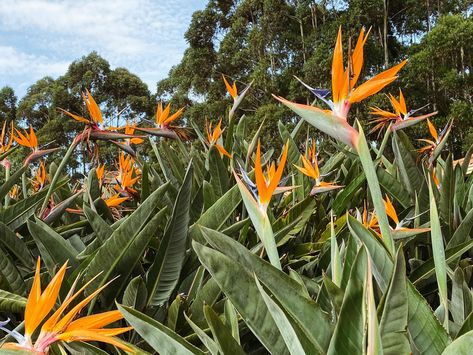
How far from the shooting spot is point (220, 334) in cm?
42

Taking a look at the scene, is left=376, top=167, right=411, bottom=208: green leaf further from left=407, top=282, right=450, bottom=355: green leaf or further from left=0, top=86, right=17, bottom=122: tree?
left=0, top=86, right=17, bottom=122: tree

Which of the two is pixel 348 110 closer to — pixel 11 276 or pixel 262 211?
pixel 262 211

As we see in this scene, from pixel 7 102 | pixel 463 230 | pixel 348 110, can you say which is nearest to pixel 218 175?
pixel 463 230

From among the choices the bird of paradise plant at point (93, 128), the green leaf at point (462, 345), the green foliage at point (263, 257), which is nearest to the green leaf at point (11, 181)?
the green foliage at point (263, 257)

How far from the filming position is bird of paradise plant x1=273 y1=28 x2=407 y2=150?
446 millimetres

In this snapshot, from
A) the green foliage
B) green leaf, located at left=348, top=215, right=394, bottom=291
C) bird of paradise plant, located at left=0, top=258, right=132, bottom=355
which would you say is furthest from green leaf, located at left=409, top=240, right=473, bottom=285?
bird of paradise plant, located at left=0, top=258, right=132, bottom=355

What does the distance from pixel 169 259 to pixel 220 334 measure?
256mm

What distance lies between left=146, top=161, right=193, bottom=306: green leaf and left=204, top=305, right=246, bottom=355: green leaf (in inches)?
9.6

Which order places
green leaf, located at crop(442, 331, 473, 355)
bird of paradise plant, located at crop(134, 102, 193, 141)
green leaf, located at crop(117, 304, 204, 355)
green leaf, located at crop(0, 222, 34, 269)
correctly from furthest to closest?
bird of paradise plant, located at crop(134, 102, 193, 141), green leaf, located at crop(0, 222, 34, 269), green leaf, located at crop(117, 304, 204, 355), green leaf, located at crop(442, 331, 473, 355)

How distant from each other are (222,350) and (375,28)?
14.1 meters

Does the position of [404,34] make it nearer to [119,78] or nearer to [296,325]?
[119,78]

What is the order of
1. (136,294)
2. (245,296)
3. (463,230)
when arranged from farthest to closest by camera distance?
(463,230) < (136,294) < (245,296)

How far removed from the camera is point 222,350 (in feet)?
1.38

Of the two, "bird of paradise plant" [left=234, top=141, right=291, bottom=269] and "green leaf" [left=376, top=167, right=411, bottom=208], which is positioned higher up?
"bird of paradise plant" [left=234, top=141, right=291, bottom=269]
